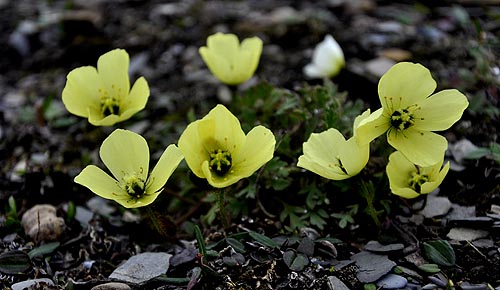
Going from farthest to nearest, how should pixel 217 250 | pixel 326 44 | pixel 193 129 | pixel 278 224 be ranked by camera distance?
1. pixel 326 44
2. pixel 278 224
3. pixel 217 250
4. pixel 193 129

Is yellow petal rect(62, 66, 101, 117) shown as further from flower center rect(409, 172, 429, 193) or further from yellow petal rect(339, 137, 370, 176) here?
flower center rect(409, 172, 429, 193)

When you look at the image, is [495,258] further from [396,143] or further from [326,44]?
[326,44]

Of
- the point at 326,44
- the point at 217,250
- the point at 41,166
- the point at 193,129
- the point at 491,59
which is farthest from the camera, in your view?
the point at 326,44

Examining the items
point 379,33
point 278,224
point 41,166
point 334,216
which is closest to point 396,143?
point 334,216

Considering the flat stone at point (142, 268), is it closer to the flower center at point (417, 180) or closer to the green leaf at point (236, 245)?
the green leaf at point (236, 245)

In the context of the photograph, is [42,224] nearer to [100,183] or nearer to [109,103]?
[100,183]
